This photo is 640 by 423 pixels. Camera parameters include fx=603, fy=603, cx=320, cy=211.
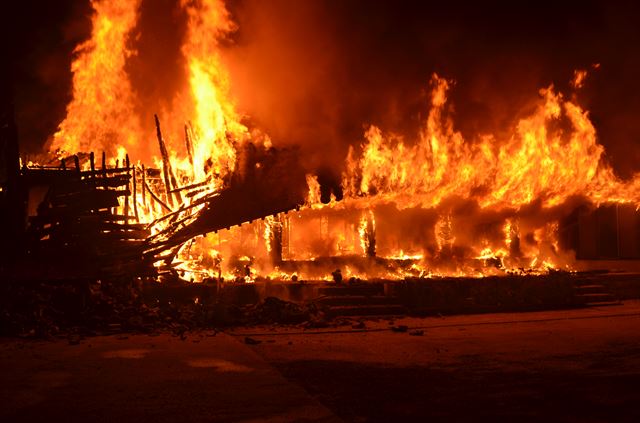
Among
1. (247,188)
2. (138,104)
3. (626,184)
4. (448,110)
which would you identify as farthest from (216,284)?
(626,184)

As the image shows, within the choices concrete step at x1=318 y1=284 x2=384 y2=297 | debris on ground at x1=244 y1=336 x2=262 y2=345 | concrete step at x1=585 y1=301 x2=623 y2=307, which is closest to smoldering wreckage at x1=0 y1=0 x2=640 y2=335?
concrete step at x1=318 y1=284 x2=384 y2=297

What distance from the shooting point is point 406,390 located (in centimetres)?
639

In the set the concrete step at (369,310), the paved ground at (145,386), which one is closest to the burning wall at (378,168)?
the concrete step at (369,310)

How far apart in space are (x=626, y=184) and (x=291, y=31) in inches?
447

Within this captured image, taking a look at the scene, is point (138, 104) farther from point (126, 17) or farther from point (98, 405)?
point (98, 405)

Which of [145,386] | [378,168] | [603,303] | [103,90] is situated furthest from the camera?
[378,168]

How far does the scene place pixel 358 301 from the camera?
1390 centimetres

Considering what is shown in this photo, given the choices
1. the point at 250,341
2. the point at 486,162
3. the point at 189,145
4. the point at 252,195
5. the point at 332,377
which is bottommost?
the point at 332,377

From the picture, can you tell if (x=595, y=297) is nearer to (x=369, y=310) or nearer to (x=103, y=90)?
(x=369, y=310)

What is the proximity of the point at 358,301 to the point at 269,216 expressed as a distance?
4.03m

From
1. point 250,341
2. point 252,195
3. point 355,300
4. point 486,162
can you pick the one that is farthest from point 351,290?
point 486,162

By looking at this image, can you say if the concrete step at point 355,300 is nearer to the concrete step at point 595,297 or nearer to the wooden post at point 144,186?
the wooden post at point 144,186

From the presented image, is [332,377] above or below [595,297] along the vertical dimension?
below

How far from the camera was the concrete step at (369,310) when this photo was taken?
13.3m
